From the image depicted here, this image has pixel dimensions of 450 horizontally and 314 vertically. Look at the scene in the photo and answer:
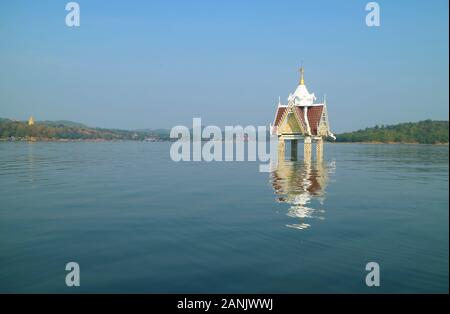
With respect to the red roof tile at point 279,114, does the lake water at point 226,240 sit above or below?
below

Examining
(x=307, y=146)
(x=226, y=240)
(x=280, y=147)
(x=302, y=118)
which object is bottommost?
(x=226, y=240)

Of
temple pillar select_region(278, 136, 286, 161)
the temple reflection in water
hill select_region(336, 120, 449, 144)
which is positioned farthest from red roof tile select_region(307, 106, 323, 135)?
hill select_region(336, 120, 449, 144)

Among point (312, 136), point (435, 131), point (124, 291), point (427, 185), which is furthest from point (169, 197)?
point (435, 131)

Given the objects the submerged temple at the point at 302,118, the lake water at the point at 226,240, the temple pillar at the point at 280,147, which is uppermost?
the submerged temple at the point at 302,118

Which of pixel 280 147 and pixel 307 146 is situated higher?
pixel 307 146

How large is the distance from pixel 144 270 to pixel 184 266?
2.59 ft

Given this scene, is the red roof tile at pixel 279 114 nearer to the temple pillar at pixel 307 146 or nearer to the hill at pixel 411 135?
the temple pillar at pixel 307 146

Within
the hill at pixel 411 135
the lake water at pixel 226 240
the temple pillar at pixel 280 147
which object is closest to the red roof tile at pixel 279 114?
the temple pillar at pixel 280 147

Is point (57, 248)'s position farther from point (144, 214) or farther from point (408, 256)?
point (408, 256)

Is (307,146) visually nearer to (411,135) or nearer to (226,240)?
(226,240)


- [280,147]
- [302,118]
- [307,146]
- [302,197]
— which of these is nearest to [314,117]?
[302,118]

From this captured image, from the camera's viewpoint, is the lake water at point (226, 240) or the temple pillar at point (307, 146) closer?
the lake water at point (226, 240)

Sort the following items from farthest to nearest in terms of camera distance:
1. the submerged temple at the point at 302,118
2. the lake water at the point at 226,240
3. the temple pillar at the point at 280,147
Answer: the temple pillar at the point at 280,147, the submerged temple at the point at 302,118, the lake water at the point at 226,240

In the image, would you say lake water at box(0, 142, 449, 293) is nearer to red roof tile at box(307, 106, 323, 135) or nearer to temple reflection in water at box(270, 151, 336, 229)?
temple reflection in water at box(270, 151, 336, 229)
